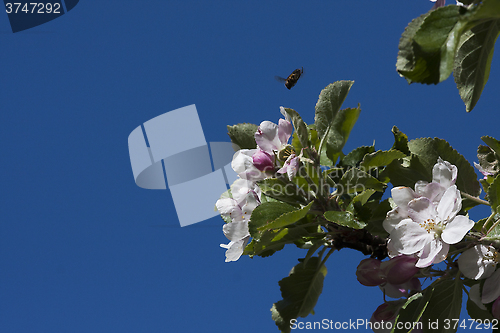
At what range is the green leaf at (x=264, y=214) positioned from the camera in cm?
90

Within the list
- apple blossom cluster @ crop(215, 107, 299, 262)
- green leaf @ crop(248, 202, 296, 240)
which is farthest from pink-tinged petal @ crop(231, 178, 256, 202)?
green leaf @ crop(248, 202, 296, 240)

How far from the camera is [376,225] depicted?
0.99 metres

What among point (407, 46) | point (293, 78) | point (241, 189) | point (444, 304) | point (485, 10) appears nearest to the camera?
point (485, 10)

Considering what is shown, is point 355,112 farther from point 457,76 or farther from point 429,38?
point 429,38

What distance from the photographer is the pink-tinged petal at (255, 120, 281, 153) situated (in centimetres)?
97

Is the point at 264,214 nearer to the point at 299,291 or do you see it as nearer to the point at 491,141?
the point at 299,291

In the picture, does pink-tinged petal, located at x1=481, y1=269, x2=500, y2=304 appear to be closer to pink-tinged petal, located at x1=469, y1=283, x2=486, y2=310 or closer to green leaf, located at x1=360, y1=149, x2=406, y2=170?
pink-tinged petal, located at x1=469, y1=283, x2=486, y2=310

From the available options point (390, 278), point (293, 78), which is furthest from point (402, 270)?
point (293, 78)

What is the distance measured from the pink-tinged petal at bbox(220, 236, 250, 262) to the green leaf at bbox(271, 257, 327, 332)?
13 centimetres

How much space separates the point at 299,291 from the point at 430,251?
314mm

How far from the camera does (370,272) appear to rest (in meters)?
0.99

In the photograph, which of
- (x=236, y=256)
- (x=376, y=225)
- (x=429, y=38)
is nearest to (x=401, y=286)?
(x=376, y=225)

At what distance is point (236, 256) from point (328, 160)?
0.31 meters

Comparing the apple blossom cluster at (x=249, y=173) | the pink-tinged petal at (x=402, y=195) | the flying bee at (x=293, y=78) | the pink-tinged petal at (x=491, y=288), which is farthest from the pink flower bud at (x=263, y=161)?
the flying bee at (x=293, y=78)
